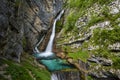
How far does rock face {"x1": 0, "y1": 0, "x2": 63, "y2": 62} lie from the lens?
1249 inches

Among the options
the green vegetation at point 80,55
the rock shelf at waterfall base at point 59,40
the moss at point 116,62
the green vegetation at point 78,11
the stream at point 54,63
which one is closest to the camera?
the rock shelf at waterfall base at point 59,40

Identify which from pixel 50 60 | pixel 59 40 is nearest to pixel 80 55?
pixel 50 60

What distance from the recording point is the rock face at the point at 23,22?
104 feet

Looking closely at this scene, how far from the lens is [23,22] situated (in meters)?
44.9

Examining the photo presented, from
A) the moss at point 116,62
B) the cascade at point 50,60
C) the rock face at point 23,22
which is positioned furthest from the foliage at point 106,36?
the rock face at point 23,22

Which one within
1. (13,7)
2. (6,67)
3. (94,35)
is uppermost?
(13,7)

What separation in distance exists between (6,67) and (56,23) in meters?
45.2

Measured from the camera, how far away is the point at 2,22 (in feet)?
96.7

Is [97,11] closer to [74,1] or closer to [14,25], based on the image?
[74,1]

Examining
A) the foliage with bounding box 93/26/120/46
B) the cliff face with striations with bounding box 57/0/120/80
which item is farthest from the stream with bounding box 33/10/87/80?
the foliage with bounding box 93/26/120/46

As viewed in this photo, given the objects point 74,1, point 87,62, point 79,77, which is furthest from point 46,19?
point 79,77

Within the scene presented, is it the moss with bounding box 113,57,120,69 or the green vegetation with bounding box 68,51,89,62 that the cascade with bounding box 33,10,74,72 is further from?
the moss with bounding box 113,57,120,69

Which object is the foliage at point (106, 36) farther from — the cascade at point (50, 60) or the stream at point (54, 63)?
the cascade at point (50, 60)

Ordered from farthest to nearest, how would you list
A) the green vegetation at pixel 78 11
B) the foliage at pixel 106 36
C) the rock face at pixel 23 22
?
the green vegetation at pixel 78 11 → the foliage at pixel 106 36 → the rock face at pixel 23 22
